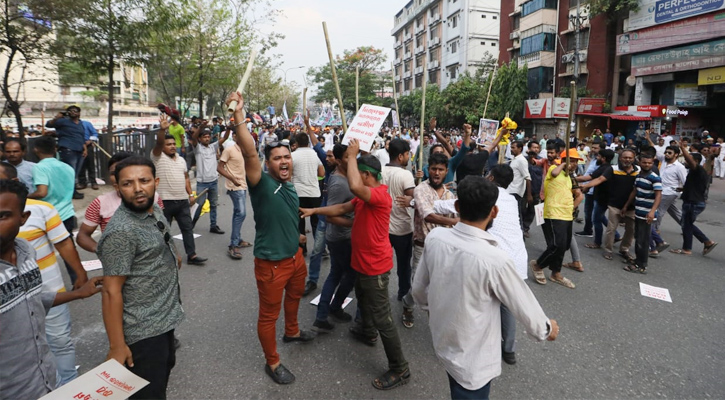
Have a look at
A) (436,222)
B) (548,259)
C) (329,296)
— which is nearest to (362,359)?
(329,296)

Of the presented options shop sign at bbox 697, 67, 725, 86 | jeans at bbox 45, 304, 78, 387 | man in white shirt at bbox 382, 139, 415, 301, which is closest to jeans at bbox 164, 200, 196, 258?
jeans at bbox 45, 304, 78, 387

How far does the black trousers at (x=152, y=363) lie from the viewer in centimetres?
213

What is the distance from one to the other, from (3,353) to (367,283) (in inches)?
80.0

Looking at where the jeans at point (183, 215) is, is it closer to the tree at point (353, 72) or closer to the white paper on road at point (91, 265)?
the white paper on road at point (91, 265)

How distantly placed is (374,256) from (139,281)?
1.54 metres

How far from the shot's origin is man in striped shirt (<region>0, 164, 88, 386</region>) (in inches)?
94.1

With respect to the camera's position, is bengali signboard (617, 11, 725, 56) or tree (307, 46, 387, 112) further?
tree (307, 46, 387, 112)

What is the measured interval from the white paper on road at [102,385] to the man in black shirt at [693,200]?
24.0ft

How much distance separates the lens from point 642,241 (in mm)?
5441

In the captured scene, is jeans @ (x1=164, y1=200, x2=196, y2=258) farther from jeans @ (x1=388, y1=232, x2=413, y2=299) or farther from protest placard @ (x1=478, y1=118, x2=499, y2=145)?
protest placard @ (x1=478, y1=118, x2=499, y2=145)

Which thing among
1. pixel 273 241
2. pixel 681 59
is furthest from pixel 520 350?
pixel 681 59

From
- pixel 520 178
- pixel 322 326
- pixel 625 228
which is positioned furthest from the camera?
pixel 520 178

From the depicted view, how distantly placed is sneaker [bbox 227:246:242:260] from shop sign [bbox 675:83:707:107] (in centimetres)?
2298

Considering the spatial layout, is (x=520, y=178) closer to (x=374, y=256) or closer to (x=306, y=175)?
(x=306, y=175)
